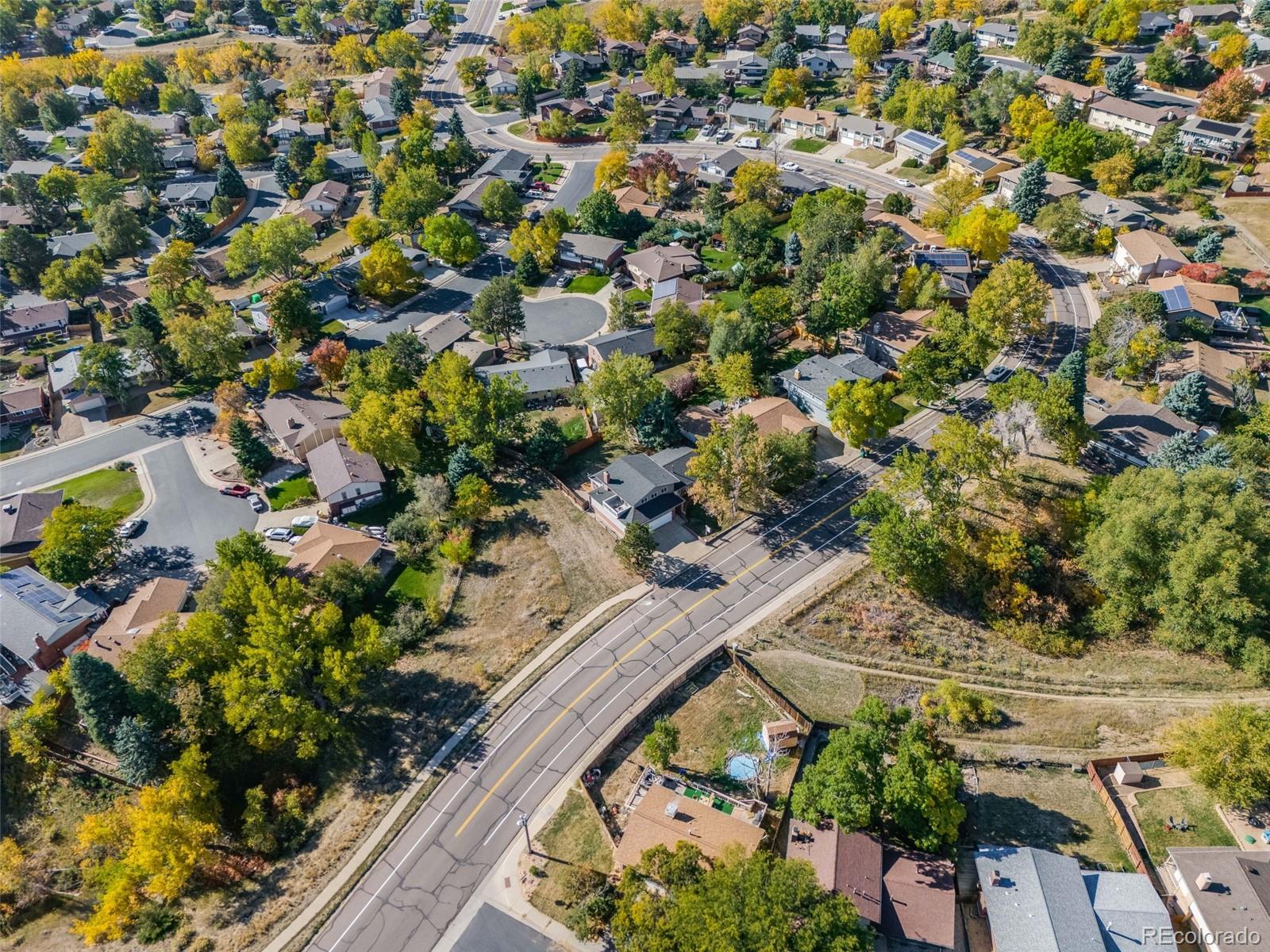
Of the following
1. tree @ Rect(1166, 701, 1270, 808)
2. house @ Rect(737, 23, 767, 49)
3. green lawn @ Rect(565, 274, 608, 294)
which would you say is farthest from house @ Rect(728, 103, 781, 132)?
tree @ Rect(1166, 701, 1270, 808)

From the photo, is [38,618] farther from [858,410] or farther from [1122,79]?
[1122,79]

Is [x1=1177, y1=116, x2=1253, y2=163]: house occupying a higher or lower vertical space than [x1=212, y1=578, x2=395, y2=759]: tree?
higher

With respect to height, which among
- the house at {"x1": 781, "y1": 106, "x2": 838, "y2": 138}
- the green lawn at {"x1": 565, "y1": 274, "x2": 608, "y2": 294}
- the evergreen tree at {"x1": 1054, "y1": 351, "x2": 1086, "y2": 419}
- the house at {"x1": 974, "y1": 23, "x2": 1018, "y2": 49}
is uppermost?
the house at {"x1": 974, "y1": 23, "x2": 1018, "y2": 49}

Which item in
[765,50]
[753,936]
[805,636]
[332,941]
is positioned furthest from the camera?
[765,50]

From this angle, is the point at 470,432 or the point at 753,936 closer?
the point at 753,936

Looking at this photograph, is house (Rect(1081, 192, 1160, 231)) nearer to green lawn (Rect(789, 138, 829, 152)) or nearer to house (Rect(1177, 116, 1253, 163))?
house (Rect(1177, 116, 1253, 163))

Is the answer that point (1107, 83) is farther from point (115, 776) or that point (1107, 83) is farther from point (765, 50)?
point (115, 776)

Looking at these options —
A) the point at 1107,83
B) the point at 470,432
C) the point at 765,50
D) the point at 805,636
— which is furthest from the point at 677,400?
the point at 765,50
